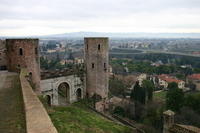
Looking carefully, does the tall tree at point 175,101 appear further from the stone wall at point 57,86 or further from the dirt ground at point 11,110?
the dirt ground at point 11,110

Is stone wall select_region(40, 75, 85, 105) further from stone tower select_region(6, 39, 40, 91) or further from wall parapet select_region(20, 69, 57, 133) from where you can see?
wall parapet select_region(20, 69, 57, 133)

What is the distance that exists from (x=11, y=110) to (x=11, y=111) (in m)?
0.10

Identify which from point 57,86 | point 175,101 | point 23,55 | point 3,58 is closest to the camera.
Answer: point 23,55

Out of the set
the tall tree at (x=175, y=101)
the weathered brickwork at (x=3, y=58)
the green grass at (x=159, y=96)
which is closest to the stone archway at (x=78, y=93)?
the weathered brickwork at (x=3, y=58)

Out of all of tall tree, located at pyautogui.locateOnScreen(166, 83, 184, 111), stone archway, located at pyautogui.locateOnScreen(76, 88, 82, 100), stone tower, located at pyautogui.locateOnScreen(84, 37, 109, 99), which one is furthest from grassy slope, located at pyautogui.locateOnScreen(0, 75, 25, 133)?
tall tree, located at pyautogui.locateOnScreen(166, 83, 184, 111)

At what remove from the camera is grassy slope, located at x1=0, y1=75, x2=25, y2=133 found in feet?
18.1

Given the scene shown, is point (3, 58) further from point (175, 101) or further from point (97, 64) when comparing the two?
point (175, 101)

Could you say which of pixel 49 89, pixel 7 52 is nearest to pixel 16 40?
pixel 7 52

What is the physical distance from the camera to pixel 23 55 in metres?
14.6

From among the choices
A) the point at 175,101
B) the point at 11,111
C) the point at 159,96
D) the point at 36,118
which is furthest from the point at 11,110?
the point at 159,96

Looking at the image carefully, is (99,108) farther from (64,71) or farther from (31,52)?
(31,52)

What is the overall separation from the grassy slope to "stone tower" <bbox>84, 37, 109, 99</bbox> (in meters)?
9.18

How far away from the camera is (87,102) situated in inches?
768

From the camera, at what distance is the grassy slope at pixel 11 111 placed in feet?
18.1
